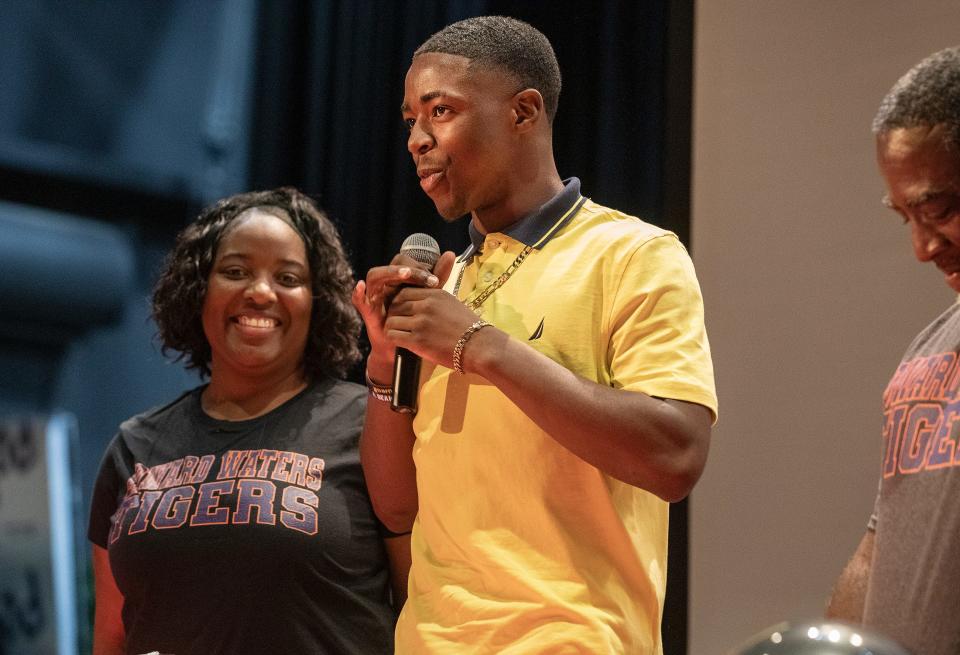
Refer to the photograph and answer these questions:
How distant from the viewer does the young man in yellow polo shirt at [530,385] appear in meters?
1.48

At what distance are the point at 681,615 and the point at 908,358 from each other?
1139 mm

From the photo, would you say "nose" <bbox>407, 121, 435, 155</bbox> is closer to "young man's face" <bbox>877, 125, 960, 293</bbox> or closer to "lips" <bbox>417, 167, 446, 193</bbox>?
"lips" <bbox>417, 167, 446, 193</bbox>

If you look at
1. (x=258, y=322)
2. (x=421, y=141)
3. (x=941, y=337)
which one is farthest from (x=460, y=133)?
(x=258, y=322)

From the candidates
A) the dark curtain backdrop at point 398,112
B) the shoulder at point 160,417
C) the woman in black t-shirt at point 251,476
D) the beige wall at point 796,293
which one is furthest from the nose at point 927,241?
the shoulder at point 160,417

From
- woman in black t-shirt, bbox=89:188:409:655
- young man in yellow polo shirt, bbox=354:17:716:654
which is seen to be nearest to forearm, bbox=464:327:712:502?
young man in yellow polo shirt, bbox=354:17:716:654

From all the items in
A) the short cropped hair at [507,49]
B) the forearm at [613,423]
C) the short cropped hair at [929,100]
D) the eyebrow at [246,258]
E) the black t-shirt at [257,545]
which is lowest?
the black t-shirt at [257,545]

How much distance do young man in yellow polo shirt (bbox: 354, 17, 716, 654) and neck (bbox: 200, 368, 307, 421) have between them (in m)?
0.66

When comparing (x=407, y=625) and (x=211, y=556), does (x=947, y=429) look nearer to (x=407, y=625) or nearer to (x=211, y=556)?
(x=407, y=625)

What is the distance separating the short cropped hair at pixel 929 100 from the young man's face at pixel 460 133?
53 centimetres

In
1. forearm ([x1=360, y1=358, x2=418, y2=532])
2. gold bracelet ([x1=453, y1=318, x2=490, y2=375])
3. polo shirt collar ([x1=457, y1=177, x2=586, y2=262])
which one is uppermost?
polo shirt collar ([x1=457, y1=177, x2=586, y2=262])

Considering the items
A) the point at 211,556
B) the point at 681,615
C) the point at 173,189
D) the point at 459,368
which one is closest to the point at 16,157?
the point at 173,189

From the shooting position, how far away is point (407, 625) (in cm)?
161

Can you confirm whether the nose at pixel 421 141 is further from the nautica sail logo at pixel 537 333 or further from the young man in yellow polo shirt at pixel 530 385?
the nautica sail logo at pixel 537 333

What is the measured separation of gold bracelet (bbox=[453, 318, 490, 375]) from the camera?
155 centimetres
